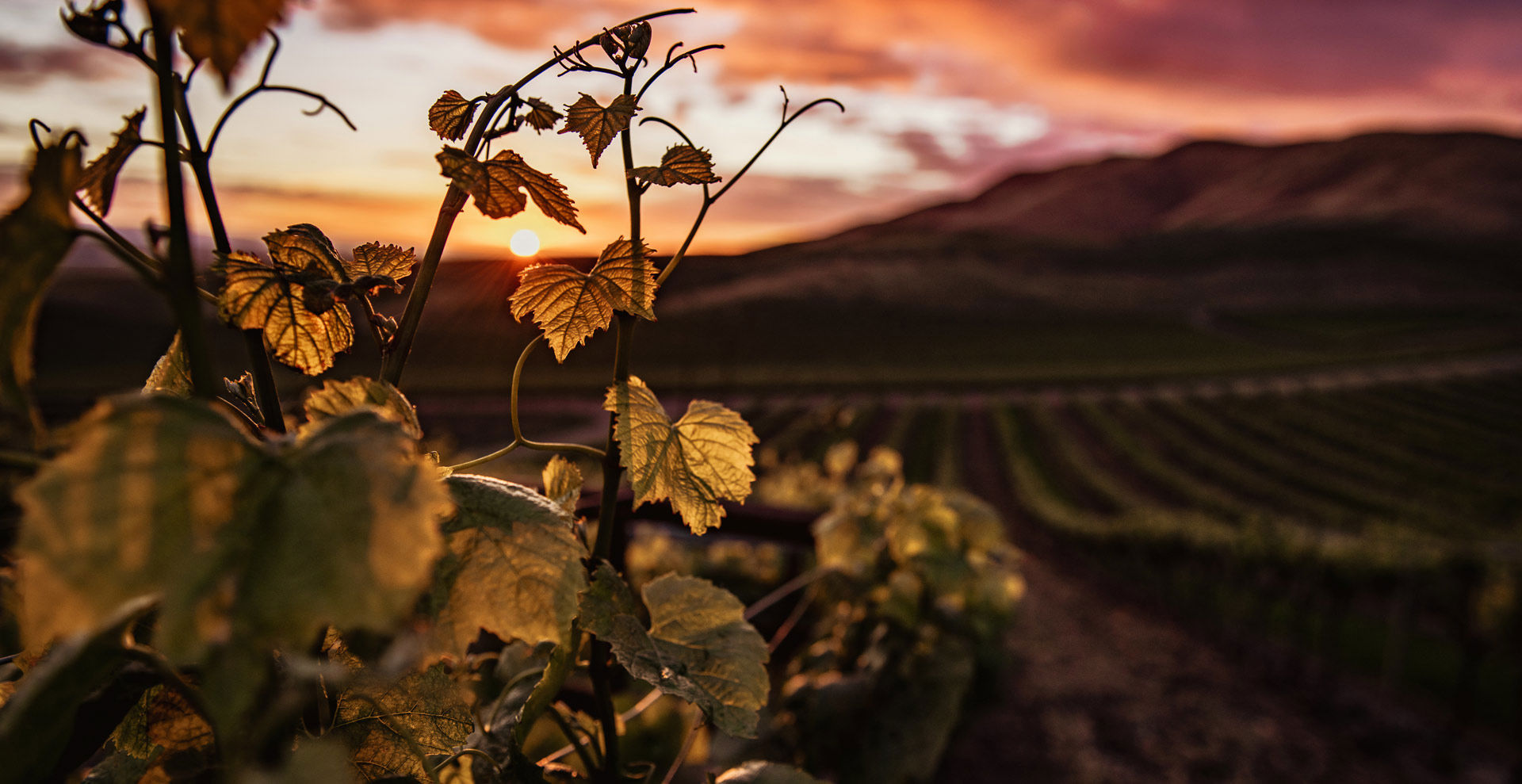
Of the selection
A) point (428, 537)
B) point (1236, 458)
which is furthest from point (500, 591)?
point (1236, 458)

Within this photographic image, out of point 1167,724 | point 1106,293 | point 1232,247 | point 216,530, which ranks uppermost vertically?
Answer: point 1232,247

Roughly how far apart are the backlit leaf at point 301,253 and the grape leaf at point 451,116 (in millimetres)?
169

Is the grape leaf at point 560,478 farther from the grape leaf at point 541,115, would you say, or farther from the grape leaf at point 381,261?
the grape leaf at point 541,115

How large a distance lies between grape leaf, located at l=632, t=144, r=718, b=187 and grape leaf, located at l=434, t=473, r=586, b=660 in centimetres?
38

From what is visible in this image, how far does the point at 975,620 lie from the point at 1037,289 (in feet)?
388

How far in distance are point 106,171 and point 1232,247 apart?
6106 inches

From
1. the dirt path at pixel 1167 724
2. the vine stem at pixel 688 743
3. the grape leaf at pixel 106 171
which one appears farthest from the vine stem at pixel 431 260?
the dirt path at pixel 1167 724

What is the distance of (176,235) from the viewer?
48 cm

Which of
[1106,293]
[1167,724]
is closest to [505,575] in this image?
[1167,724]

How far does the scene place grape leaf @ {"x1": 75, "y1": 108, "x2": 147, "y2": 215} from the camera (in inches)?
24.5

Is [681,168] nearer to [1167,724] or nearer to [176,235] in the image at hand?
[176,235]

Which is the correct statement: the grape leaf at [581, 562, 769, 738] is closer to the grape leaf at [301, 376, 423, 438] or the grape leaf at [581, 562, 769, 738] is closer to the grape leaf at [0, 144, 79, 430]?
the grape leaf at [301, 376, 423, 438]

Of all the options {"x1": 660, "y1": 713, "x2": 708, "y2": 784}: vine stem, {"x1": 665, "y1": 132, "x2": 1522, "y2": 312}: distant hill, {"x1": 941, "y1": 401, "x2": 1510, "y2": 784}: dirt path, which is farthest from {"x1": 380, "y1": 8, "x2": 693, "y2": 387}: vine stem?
{"x1": 665, "y1": 132, "x2": 1522, "y2": 312}: distant hill

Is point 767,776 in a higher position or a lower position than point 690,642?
lower
